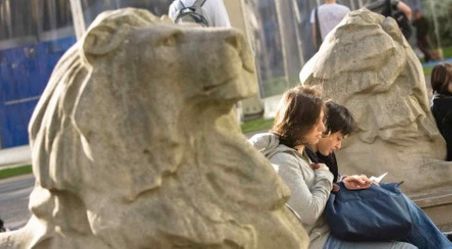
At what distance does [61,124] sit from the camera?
2869 millimetres

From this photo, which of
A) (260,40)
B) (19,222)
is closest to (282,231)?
(19,222)

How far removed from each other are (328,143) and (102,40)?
197 centimetres

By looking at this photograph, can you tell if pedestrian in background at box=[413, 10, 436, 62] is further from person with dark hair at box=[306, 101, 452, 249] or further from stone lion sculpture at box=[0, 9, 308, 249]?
stone lion sculpture at box=[0, 9, 308, 249]

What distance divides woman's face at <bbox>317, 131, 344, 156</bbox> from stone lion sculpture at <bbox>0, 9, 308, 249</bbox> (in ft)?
5.56

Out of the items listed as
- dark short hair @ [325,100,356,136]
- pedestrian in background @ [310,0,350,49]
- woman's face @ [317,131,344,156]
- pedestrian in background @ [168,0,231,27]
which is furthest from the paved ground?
dark short hair @ [325,100,356,136]

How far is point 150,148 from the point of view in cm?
281

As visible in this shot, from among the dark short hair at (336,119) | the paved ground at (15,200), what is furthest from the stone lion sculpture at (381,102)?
the paved ground at (15,200)

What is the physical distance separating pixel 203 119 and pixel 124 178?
0.94ft

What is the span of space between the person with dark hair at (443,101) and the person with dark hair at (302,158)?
7.59ft

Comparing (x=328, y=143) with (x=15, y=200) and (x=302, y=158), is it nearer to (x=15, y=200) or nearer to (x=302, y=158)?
(x=302, y=158)

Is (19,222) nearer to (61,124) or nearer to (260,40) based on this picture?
(61,124)

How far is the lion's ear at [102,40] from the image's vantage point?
284 cm

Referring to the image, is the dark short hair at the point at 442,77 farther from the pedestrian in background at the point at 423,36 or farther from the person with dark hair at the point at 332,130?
the pedestrian in background at the point at 423,36

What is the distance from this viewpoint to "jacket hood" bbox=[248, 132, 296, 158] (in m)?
4.09
